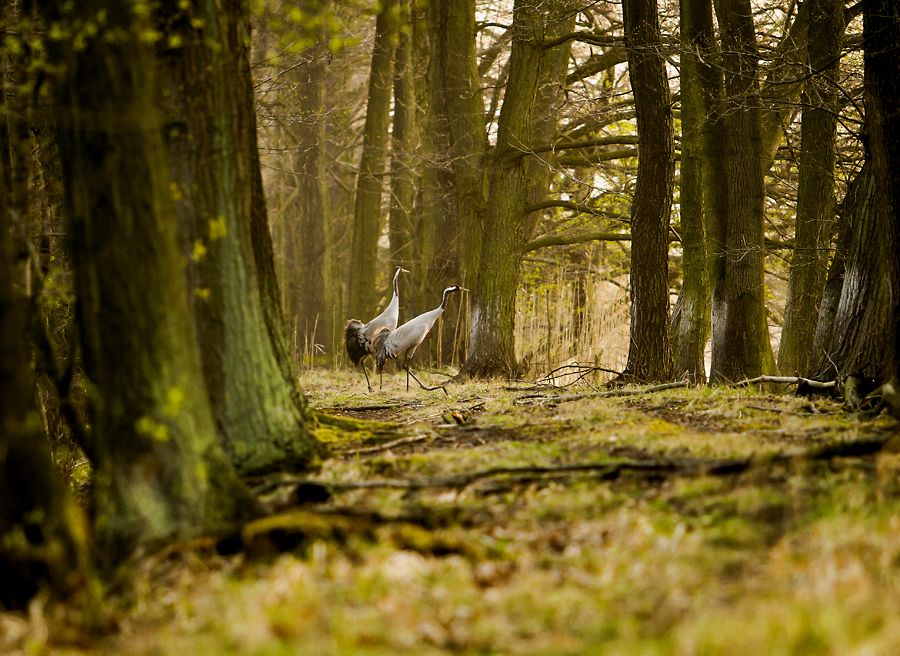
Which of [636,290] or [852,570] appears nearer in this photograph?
[852,570]

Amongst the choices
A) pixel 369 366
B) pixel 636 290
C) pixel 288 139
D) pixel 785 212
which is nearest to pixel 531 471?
pixel 636 290

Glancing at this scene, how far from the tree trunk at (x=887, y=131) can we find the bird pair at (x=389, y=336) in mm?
5445

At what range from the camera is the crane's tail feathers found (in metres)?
10.1

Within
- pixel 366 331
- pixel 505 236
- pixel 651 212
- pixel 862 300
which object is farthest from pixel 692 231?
pixel 366 331

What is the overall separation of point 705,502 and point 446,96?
963 cm

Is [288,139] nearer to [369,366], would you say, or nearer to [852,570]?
[369,366]

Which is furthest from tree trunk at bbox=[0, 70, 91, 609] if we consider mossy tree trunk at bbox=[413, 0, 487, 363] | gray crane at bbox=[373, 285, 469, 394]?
mossy tree trunk at bbox=[413, 0, 487, 363]

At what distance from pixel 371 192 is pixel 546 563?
42.5ft

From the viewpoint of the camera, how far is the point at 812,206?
8.93 m

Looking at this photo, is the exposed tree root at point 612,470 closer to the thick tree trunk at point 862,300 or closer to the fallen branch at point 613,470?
the fallen branch at point 613,470

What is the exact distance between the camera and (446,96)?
11367 millimetres

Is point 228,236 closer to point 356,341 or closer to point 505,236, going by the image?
point 505,236

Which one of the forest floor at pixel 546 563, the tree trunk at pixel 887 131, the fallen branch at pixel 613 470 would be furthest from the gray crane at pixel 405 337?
the fallen branch at pixel 613 470

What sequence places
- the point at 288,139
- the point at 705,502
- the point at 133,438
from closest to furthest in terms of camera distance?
1. the point at 133,438
2. the point at 705,502
3. the point at 288,139
